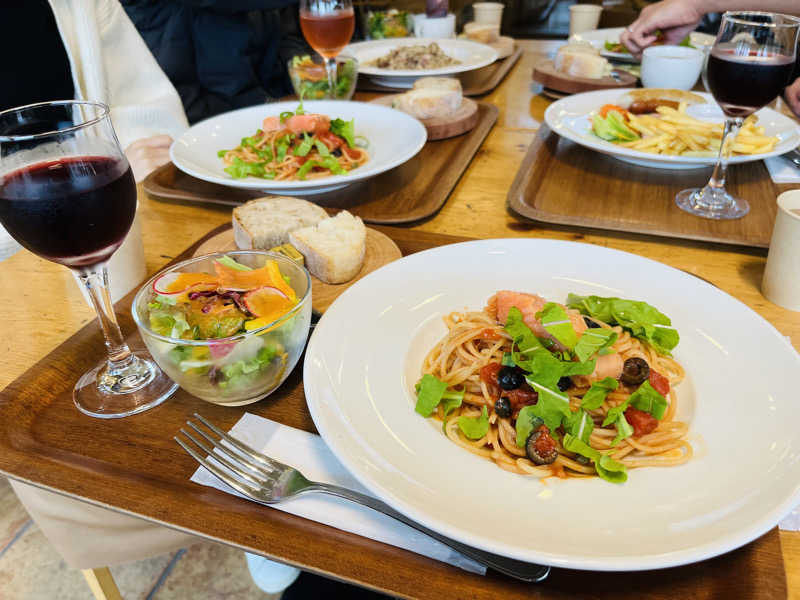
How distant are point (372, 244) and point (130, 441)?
649 millimetres

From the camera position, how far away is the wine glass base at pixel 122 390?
3.15 ft

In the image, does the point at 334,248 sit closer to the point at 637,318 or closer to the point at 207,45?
the point at 637,318

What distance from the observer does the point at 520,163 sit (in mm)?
1881

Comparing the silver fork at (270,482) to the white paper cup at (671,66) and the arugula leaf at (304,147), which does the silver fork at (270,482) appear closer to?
the arugula leaf at (304,147)

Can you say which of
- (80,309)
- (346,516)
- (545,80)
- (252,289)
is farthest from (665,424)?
(545,80)

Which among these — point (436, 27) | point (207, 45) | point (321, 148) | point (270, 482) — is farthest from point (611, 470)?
point (207, 45)

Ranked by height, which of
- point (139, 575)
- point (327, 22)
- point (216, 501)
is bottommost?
point (139, 575)

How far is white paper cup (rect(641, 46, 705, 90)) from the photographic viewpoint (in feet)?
7.48

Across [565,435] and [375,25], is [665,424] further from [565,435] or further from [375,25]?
[375,25]

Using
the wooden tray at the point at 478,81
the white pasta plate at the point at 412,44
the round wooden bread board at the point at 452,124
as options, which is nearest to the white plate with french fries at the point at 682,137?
the round wooden bread board at the point at 452,124

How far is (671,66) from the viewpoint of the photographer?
229 cm

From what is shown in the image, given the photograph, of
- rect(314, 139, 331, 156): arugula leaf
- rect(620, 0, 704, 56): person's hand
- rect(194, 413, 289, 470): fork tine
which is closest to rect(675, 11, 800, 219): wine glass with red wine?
rect(314, 139, 331, 156): arugula leaf

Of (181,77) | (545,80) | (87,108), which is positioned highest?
(87,108)

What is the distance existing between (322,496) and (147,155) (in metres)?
1.53
